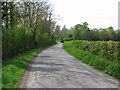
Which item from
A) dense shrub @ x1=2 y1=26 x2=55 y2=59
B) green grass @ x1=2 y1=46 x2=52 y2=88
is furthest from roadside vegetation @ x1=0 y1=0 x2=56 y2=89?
green grass @ x1=2 y1=46 x2=52 y2=88

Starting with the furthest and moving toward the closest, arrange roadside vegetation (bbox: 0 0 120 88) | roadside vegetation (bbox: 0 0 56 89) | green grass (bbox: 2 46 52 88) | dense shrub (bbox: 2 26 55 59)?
1. roadside vegetation (bbox: 0 0 56 89)
2. dense shrub (bbox: 2 26 55 59)
3. roadside vegetation (bbox: 0 0 120 88)
4. green grass (bbox: 2 46 52 88)

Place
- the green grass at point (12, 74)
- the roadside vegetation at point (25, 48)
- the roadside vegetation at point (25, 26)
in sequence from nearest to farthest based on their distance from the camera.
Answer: the green grass at point (12, 74)
the roadside vegetation at point (25, 48)
the roadside vegetation at point (25, 26)

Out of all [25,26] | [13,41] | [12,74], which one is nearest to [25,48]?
[13,41]

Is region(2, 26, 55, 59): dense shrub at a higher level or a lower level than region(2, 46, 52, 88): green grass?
higher

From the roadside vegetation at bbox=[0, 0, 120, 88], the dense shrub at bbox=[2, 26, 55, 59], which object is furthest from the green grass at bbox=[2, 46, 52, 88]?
the dense shrub at bbox=[2, 26, 55, 59]

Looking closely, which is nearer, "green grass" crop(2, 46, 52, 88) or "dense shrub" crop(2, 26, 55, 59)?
"green grass" crop(2, 46, 52, 88)

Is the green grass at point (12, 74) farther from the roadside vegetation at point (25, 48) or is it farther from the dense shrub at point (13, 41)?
the dense shrub at point (13, 41)

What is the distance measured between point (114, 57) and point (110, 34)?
241 feet

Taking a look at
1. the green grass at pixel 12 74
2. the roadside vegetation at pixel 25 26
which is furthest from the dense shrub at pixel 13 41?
the green grass at pixel 12 74

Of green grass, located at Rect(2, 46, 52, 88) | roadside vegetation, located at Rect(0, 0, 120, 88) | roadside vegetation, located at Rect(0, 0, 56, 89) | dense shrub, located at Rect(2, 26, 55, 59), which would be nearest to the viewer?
green grass, located at Rect(2, 46, 52, 88)

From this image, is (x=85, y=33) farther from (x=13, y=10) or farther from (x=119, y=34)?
(x=13, y=10)

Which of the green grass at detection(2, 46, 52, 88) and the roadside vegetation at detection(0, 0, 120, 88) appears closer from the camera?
the green grass at detection(2, 46, 52, 88)

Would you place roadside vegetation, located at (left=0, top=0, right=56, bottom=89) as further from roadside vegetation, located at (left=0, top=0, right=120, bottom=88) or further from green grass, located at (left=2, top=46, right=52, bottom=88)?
green grass, located at (left=2, top=46, right=52, bottom=88)

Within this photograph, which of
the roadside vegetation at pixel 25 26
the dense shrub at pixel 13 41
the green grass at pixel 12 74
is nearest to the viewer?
→ the green grass at pixel 12 74
